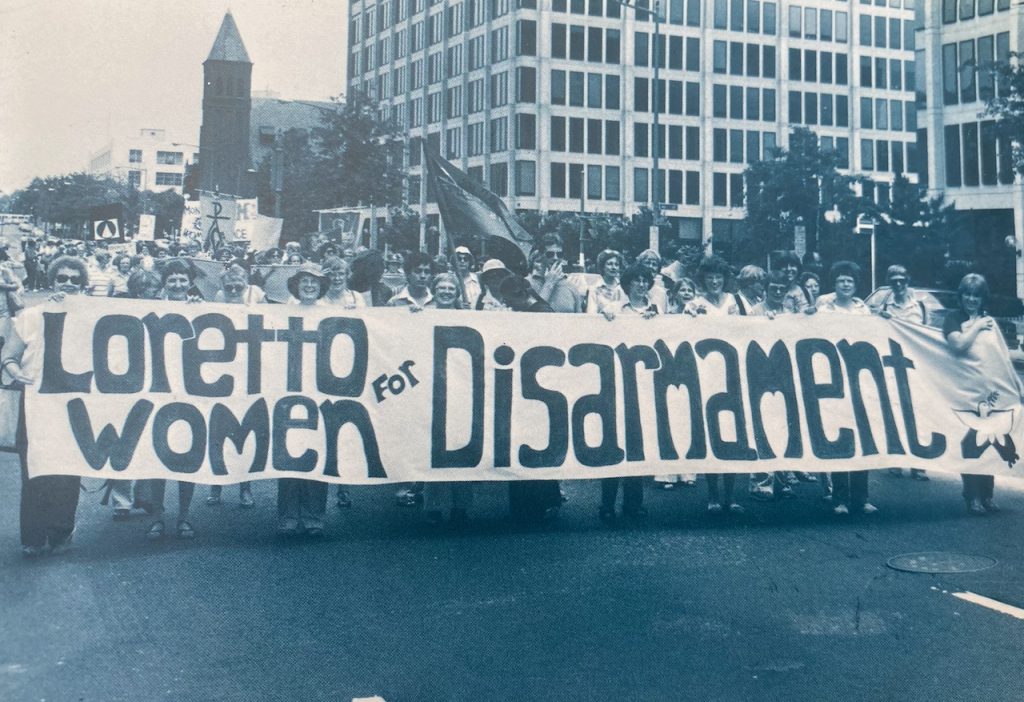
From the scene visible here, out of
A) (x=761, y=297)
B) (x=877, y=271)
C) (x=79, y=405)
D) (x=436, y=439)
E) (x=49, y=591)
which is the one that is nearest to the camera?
(x=49, y=591)

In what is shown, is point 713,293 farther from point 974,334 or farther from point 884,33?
point 884,33

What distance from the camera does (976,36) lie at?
111 ft

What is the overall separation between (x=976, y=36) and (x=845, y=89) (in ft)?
90.5

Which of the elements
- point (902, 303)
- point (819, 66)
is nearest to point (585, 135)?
point (819, 66)

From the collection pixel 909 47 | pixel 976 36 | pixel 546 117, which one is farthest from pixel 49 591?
pixel 909 47

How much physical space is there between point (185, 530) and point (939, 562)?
4679mm

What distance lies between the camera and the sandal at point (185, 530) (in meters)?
6.68

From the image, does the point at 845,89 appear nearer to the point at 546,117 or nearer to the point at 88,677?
the point at 546,117

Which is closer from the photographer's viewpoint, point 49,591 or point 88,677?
point 88,677

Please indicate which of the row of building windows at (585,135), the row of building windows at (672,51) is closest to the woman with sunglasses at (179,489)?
the row of building windows at (585,135)

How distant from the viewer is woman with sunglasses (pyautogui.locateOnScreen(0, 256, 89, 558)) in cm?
615

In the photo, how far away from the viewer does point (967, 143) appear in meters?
39.4

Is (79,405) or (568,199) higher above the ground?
(568,199)

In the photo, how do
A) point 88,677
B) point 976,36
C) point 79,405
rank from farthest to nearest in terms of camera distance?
1. point 976,36
2. point 79,405
3. point 88,677
